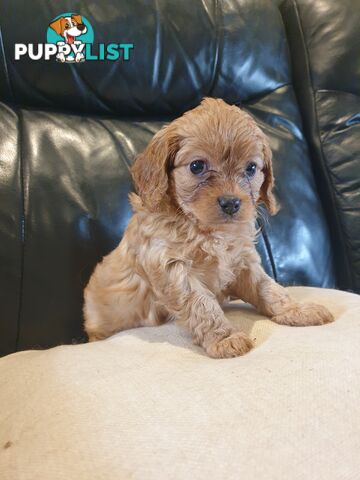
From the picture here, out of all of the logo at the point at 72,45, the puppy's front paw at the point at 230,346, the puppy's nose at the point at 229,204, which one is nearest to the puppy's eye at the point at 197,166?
the puppy's nose at the point at 229,204

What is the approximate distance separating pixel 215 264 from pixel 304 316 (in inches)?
12.9

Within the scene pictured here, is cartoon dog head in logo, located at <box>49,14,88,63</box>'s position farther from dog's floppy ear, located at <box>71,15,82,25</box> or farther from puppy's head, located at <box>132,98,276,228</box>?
puppy's head, located at <box>132,98,276,228</box>

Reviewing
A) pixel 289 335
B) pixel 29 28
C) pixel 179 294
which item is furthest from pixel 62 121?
pixel 289 335

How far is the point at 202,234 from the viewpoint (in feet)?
4.91

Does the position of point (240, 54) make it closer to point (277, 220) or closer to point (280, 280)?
point (277, 220)

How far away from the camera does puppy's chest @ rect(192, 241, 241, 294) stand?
4.92ft

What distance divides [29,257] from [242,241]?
855 millimetres

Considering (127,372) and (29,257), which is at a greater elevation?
(29,257)

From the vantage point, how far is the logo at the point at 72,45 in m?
1.92

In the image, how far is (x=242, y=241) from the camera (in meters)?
1.57

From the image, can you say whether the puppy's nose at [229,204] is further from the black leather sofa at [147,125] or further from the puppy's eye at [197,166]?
the black leather sofa at [147,125]

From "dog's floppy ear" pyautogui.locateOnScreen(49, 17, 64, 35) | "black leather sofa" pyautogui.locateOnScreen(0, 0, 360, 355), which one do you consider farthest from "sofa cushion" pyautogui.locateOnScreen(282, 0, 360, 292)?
"dog's floppy ear" pyautogui.locateOnScreen(49, 17, 64, 35)

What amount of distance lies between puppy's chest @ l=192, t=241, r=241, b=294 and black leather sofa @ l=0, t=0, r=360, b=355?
56 cm

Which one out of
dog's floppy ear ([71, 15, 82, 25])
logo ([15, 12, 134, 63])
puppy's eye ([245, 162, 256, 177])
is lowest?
puppy's eye ([245, 162, 256, 177])
